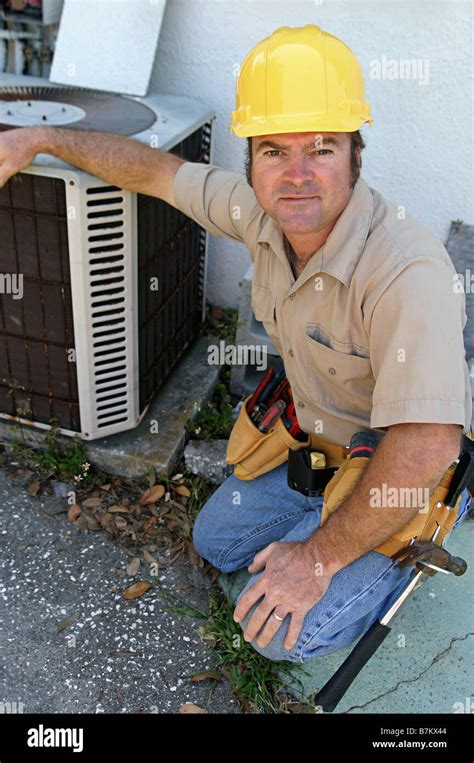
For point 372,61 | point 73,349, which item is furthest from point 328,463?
point 372,61

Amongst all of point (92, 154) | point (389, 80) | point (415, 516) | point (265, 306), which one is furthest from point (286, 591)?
point (389, 80)

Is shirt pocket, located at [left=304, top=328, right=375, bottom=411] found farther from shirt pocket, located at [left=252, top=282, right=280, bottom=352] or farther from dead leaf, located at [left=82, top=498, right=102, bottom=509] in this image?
dead leaf, located at [left=82, top=498, right=102, bottom=509]

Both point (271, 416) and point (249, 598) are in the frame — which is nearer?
point (249, 598)

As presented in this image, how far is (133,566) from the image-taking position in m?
2.48

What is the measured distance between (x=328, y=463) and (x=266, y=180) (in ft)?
2.92

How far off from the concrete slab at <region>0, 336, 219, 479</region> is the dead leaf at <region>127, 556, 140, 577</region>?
1.22 feet

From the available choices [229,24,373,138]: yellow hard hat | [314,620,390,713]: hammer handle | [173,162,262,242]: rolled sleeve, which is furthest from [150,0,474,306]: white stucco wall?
[314,620,390,713]: hammer handle

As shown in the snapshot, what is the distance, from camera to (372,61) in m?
2.82

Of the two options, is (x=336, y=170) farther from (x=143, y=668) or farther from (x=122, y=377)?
(x=143, y=668)

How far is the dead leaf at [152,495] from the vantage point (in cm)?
269

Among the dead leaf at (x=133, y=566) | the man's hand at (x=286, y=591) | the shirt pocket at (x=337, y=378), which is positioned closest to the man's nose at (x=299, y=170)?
the shirt pocket at (x=337, y=378)

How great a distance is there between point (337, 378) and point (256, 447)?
1.58 feet

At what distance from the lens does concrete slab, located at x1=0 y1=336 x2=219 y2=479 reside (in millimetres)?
2748

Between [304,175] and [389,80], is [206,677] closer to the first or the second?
[304,175]
